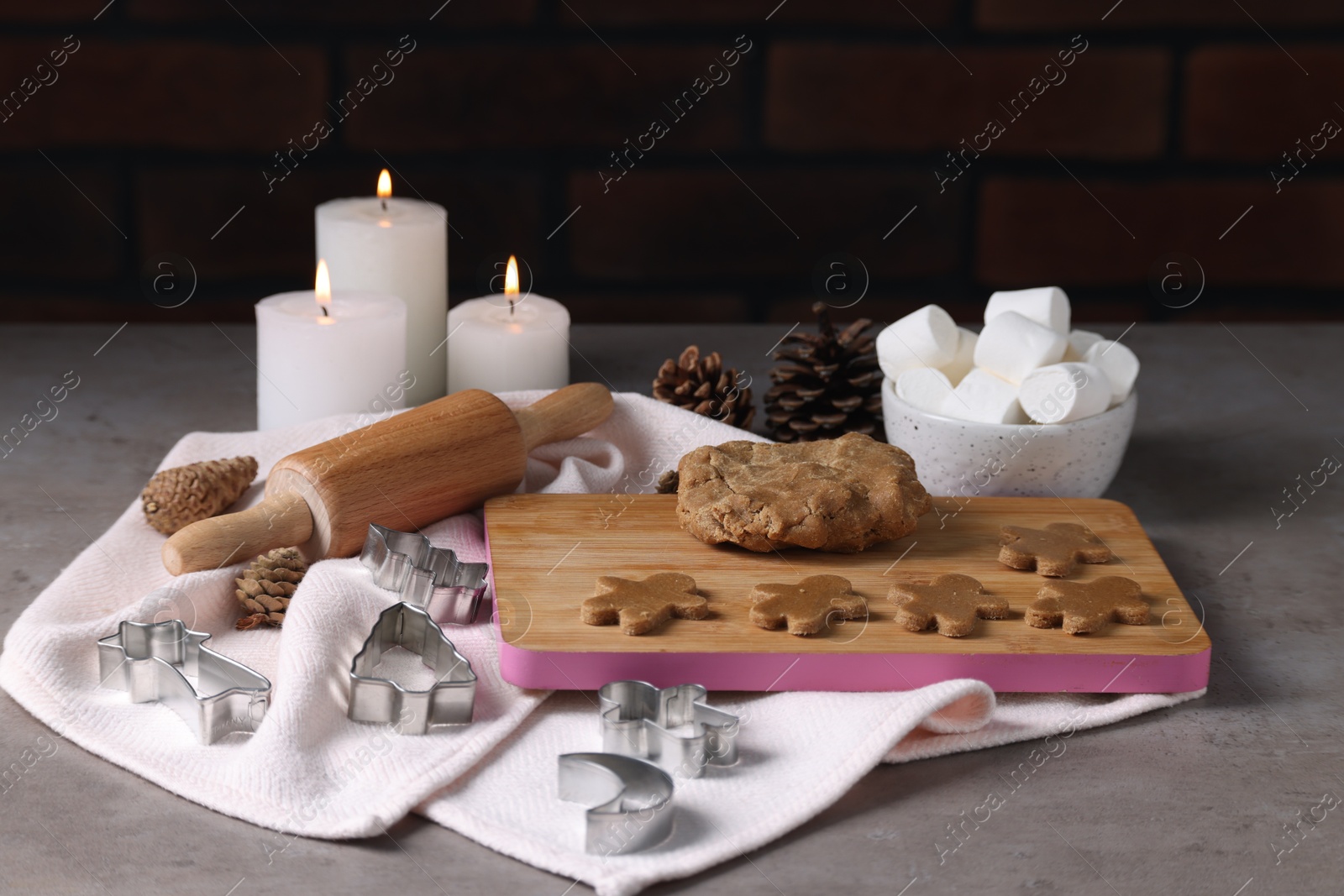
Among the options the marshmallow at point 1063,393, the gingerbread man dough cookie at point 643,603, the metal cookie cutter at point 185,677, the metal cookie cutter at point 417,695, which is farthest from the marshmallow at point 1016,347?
the metal cookie cutter at point 185,677

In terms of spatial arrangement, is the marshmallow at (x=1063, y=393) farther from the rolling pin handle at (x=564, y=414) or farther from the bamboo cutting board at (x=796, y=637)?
the rolling pin handle at (x=564, y=414)

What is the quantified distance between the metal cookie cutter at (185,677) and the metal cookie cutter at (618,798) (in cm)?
20

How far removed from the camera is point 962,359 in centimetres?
122

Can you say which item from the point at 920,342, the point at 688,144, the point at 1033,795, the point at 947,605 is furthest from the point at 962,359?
the point at 688,144

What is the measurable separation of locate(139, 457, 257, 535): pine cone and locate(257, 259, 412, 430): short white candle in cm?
14

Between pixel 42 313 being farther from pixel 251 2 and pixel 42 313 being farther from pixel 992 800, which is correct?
pixel 992 800

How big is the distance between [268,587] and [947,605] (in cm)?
45

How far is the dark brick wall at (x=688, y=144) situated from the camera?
1.84 meters

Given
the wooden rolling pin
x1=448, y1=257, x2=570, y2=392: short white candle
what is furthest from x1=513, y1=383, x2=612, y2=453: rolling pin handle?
x1=448, y1=257, x2=570, y2=392: short white candle

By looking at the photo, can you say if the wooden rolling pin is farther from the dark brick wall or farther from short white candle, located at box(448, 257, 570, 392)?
the dark brick wall

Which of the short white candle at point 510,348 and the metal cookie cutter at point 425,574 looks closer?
the metal cookie cutter at point 425,574

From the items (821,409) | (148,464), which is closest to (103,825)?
(148,464)

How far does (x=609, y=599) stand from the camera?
92cm

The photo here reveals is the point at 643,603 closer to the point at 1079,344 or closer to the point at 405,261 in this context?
the point at 1079,344
